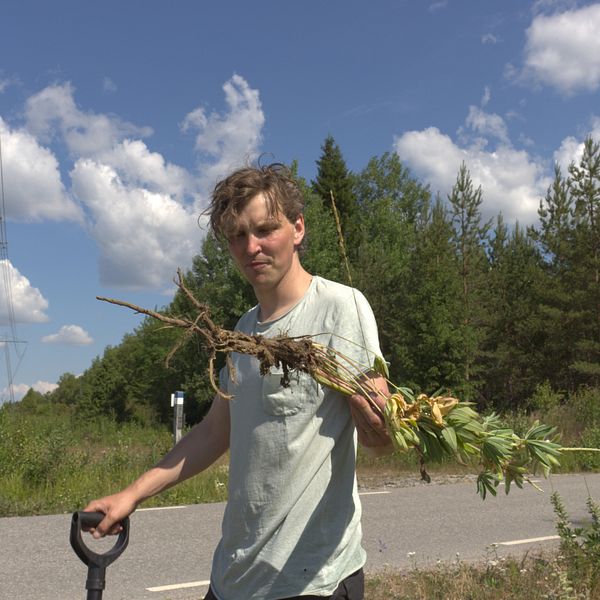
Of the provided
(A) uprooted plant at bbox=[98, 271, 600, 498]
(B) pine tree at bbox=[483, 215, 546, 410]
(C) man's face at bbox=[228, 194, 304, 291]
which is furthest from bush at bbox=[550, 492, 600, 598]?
(B) pine tree at bbox=[483, 215, 546, 410]


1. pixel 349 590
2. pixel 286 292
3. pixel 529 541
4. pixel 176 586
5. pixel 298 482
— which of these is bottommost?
pixel 529 541

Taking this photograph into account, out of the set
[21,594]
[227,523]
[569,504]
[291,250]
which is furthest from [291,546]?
[569,504]

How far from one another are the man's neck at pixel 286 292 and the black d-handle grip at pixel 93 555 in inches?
29.9

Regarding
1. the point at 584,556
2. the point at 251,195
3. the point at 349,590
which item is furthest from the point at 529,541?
the point at 251,195

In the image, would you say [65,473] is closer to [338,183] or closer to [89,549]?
[89,549]

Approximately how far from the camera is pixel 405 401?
79.4 inches

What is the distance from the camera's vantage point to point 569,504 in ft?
34.4

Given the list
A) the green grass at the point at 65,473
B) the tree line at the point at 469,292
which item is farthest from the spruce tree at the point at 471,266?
the green grass at the point at 65,473

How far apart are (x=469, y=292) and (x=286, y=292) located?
35.2 metres

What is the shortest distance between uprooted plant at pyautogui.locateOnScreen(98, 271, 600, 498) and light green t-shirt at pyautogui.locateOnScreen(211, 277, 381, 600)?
67 millimetres

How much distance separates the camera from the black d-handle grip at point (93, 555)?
188 centimetres

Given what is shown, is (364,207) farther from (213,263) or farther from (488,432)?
(488,432)

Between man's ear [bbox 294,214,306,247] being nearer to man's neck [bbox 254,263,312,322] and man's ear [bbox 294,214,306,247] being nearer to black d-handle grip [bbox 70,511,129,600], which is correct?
man's neck [bbox 254,263,312,322]

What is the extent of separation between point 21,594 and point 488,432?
16.8 feet
